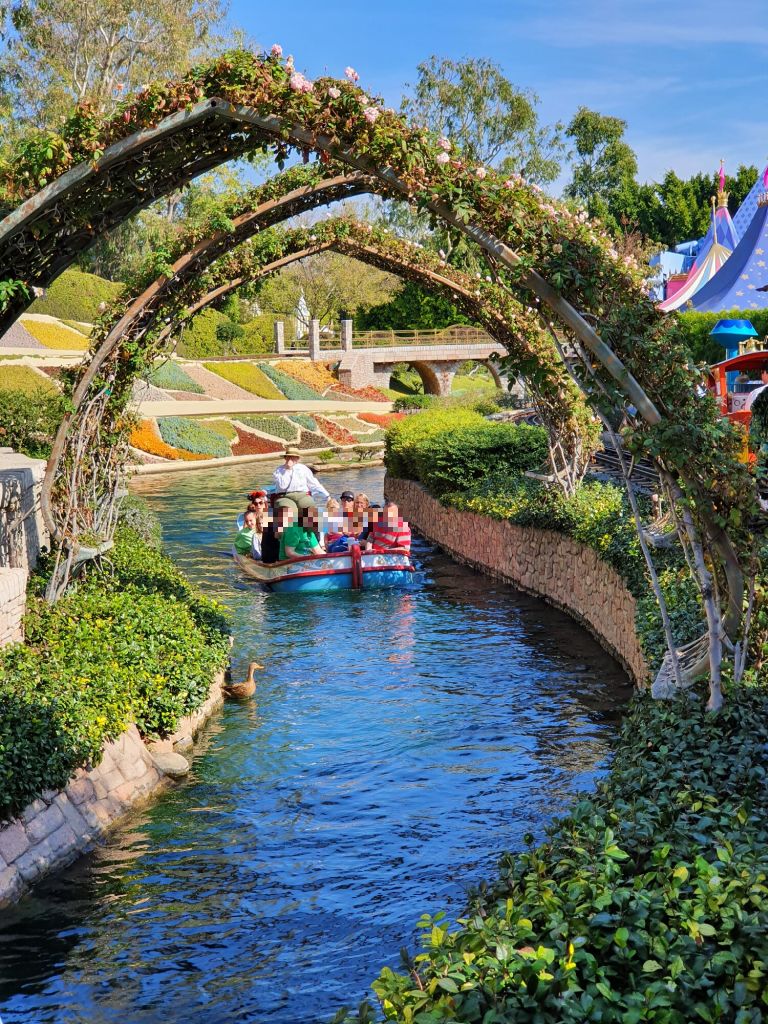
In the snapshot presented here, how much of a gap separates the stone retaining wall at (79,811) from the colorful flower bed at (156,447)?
28.6m

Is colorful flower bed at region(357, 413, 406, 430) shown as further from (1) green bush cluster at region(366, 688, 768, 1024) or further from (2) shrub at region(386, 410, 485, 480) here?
(1) green bush cluster at region(366, 688, 768, 1024)

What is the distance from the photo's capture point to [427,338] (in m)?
62.0

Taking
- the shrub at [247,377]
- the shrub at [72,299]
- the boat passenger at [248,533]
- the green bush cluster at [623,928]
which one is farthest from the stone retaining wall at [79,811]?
the shrub at [72,299]

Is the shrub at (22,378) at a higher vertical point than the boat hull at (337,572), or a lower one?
higher

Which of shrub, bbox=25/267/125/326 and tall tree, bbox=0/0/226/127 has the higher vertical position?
tall tree, bbox=0/0/226/127

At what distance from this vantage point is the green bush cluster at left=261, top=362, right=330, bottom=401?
51.7m

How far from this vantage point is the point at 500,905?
4629mm

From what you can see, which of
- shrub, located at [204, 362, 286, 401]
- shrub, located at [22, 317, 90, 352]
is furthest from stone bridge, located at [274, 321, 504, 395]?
shrub, located at [22, 317, 90, 352]

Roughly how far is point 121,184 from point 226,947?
20.1ft

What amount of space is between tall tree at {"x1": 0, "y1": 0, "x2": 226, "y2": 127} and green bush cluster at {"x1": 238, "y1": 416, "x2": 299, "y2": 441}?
14.2 m

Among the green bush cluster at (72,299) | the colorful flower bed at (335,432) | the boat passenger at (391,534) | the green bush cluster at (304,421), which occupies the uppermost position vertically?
the green bush cluster at (72,299)

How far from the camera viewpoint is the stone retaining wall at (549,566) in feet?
40.9

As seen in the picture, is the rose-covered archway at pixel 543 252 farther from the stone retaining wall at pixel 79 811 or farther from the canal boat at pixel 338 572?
the canal boat at pixel 338 572

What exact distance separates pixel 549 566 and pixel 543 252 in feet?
29.6
